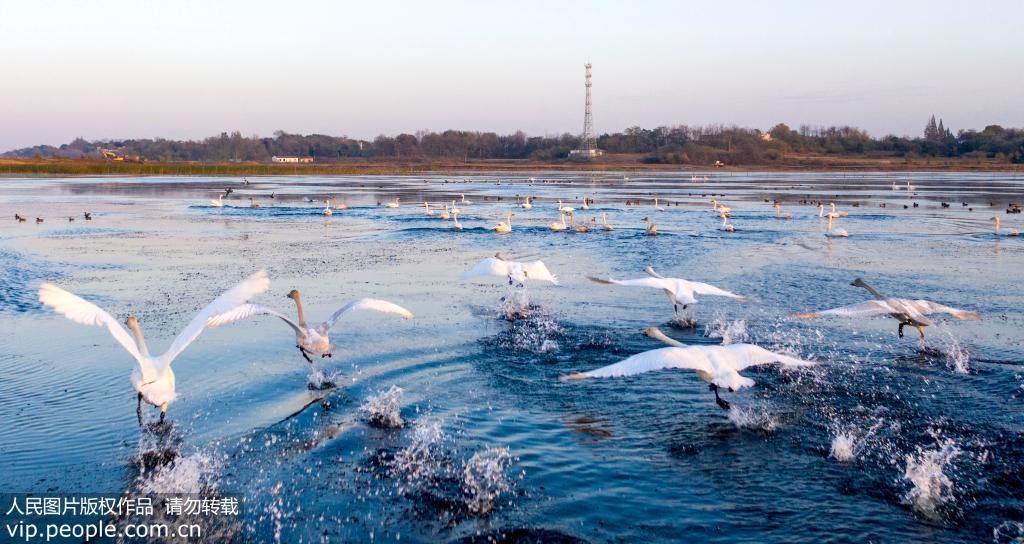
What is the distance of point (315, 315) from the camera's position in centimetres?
1285

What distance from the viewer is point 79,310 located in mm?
7227

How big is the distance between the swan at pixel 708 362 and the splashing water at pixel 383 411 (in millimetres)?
1820

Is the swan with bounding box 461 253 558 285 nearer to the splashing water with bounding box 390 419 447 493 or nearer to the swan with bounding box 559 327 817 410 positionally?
A: the swan with bounding box 559 327 817 410

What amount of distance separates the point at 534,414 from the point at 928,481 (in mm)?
3645

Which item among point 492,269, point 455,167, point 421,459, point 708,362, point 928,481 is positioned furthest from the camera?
point 455,167

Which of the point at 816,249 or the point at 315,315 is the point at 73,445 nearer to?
the point at 315,315

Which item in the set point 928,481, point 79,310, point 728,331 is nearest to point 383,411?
point 79,310

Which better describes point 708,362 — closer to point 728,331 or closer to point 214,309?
point 728,331

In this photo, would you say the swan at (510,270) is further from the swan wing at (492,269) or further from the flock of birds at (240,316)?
the flock of birds at (240,316)

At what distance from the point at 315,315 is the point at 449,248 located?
9.67 metres

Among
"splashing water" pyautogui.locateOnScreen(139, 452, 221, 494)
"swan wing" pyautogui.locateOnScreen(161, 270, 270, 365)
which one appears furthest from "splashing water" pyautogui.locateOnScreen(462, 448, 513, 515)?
"swan wing" pyautogui.locateOnScreen(161, 270, 270, 365)

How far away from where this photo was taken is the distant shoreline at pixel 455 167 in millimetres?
81250

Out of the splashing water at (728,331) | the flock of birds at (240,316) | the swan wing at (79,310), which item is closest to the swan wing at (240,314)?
the flock of birds at (240,316)

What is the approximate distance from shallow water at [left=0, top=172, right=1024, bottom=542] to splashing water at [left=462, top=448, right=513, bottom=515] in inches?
1.1
